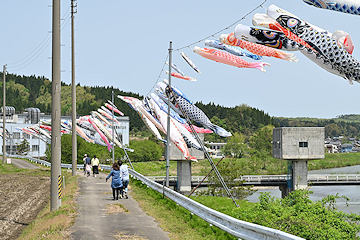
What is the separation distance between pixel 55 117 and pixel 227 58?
7442 mm

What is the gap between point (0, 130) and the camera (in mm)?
84688

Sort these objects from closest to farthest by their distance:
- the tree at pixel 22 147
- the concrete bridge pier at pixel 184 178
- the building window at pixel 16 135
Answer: the concrete bridge pier at pixel 184 178, the tree at pixel 22 147, the building window at pixel 16 135

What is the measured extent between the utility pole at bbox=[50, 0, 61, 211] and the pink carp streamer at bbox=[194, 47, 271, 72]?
6062 mm

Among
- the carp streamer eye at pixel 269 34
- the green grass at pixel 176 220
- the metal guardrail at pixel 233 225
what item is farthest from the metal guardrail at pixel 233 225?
the carp streamer eye at pixel 269 34

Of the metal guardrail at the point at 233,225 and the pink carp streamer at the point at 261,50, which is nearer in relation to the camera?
the metal guardrail at the point at 233,225

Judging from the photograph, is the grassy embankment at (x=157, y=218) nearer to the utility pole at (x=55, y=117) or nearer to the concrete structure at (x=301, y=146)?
the utility pole at (x=55, y=117)

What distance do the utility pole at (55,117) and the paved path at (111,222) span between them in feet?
3.92

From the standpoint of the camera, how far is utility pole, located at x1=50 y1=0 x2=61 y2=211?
61.3 ft

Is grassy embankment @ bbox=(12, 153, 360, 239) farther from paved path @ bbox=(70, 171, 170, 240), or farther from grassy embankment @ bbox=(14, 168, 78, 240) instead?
paved path @ bbox=(70, 171, 170, 240)

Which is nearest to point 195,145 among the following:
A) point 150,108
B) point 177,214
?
point 150,108

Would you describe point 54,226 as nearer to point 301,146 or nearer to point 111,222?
point 111,222

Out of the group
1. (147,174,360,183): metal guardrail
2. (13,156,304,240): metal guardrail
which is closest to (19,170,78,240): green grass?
(13,156,304,240): metal guardrail

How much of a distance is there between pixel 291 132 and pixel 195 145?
27.4 meters

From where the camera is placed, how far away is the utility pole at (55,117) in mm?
18672
